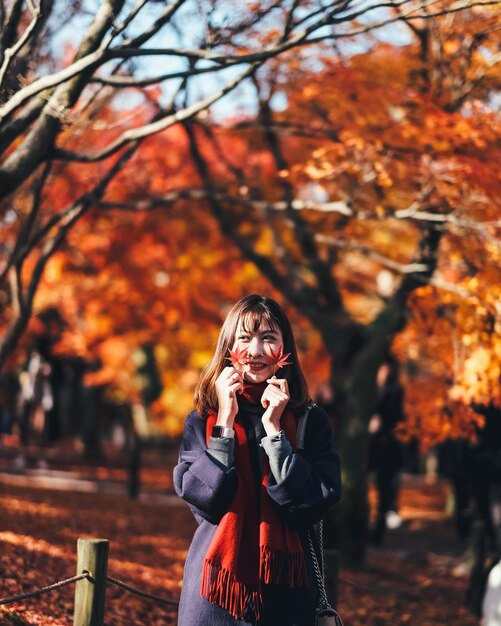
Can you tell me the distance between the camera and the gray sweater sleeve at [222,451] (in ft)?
9.55

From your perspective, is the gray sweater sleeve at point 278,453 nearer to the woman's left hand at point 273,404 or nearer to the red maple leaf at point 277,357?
the woman's left hand at point 273,404

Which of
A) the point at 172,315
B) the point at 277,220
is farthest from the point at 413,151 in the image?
the point at 172,315

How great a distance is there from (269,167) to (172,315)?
414cm

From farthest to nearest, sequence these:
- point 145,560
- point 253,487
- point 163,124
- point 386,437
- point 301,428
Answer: point 386,437 → point 145,560 → point 163,124 → point 301,428 → point 253,487

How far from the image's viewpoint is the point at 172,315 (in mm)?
16047

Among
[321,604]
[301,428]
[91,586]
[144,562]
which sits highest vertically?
[301,428]

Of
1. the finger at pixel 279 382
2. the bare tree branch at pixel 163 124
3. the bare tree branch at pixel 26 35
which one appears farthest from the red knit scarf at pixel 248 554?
the bare tree branch at pixel 163 124

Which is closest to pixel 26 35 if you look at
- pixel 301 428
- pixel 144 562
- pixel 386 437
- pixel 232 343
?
pixel 232 343

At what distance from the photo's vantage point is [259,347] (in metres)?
3.13

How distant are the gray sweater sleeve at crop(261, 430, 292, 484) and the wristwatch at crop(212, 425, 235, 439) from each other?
126mm

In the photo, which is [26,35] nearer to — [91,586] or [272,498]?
[91,586]

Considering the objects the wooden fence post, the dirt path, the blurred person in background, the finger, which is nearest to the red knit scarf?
the finger

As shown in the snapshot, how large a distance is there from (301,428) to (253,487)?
1.00 feet

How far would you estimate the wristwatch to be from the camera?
2949 millimetres
